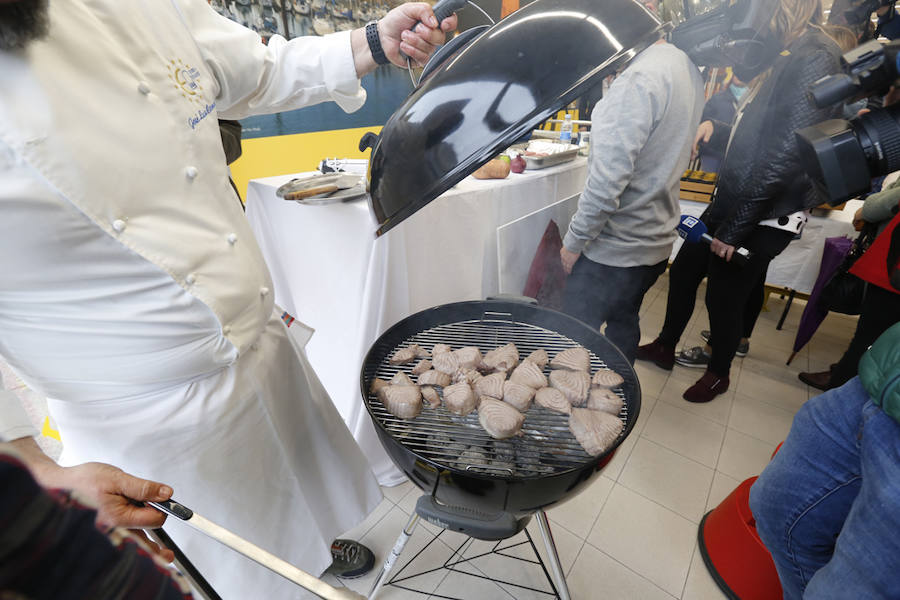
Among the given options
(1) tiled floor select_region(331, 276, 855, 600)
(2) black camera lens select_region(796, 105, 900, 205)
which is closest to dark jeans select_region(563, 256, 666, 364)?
(1) tiled floor select_region(331, 276, 855, 600)

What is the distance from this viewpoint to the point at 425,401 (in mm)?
1147

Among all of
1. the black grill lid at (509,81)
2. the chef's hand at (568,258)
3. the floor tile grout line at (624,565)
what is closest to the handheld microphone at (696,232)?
the chef's hand at (568,258)

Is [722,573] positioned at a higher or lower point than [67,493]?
lower

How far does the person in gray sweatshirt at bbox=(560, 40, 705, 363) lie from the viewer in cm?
148

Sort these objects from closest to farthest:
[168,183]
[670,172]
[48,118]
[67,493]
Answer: [67,493], [48,118], [168,183], [670,172]

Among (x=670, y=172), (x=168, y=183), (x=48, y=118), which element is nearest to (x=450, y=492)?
(x=168, y=183)

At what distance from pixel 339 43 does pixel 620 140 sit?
109 cm

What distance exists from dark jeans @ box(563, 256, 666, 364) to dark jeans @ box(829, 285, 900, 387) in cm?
83

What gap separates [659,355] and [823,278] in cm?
117

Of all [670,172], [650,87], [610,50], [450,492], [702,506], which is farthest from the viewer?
[702,506]

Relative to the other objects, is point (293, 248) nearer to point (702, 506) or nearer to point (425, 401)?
point (425, 401)

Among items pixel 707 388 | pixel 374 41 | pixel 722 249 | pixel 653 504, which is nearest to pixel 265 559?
pixel 374 41

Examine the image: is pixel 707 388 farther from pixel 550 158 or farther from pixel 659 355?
pixel 550 158

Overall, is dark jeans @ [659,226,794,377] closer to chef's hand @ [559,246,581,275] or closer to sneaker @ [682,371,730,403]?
sneaker @ [682,371,730,403]
